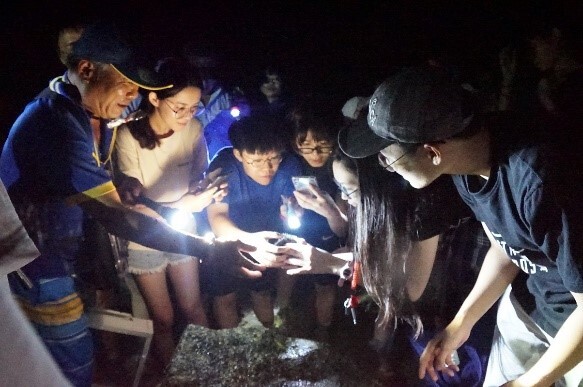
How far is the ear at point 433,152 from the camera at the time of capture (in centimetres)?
117

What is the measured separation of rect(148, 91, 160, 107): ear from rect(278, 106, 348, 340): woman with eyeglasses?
0.43 m

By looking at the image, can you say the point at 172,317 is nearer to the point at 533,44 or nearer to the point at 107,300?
the point at 107,300

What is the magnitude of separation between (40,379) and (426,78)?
1.01 meters

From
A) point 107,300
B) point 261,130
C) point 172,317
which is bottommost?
point 172,317

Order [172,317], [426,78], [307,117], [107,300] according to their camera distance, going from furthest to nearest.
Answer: [172,317], [107,300], [307,117], [426,78]

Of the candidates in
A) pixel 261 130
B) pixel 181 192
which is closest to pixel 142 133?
pixel 181 192

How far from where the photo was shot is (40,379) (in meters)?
0.60

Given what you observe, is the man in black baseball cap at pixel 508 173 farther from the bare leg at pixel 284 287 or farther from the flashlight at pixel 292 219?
→ the bare leg at pixel 284 287

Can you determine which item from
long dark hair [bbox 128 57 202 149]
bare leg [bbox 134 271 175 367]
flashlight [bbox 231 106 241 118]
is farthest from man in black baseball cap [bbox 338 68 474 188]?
bare leg [bbox 134 271 175 367]

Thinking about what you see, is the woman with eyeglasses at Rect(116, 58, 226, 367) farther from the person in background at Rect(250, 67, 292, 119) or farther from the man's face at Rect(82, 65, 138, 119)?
the person in background at Rect(250, 67, 292, 119)

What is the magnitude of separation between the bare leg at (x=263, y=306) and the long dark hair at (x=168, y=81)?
0.73 metres

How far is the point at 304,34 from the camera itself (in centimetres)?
158

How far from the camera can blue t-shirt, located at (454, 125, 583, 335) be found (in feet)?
3.28

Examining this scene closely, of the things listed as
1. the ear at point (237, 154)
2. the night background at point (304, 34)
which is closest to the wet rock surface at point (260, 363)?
the ear at point (237, 154)
